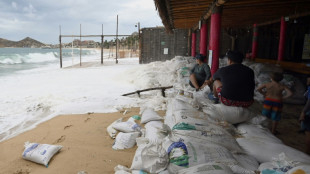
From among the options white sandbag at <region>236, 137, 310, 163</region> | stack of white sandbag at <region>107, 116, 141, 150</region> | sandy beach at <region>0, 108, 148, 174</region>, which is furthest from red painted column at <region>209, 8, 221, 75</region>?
white sandbag at <region>236, 137, 310, 163</region>

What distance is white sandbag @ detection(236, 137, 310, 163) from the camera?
1.91 m

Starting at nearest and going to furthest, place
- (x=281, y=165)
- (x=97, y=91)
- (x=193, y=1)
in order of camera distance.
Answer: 1. (x=281, y=165)
2. (x=193, y=1)
3. (x=97, y=91)

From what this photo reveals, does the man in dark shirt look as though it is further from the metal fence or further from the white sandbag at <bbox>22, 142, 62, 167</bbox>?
the metal fence

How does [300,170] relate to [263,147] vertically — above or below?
above

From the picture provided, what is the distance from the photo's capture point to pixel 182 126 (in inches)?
84.1

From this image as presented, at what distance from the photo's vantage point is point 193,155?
1677mm

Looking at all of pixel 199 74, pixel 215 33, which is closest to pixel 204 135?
pixel 199 74

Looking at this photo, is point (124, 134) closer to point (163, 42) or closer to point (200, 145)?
point (200, 145)

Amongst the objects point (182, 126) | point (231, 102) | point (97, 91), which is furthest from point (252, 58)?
point (182, 126)

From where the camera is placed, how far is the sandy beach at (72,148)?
2283mm

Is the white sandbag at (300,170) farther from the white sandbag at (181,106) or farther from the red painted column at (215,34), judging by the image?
the red painted column at (215,34)

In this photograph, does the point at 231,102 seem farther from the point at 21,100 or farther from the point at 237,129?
the point at 21,100

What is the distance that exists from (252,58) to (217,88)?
23.8ft

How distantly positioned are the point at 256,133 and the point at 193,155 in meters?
1.10
